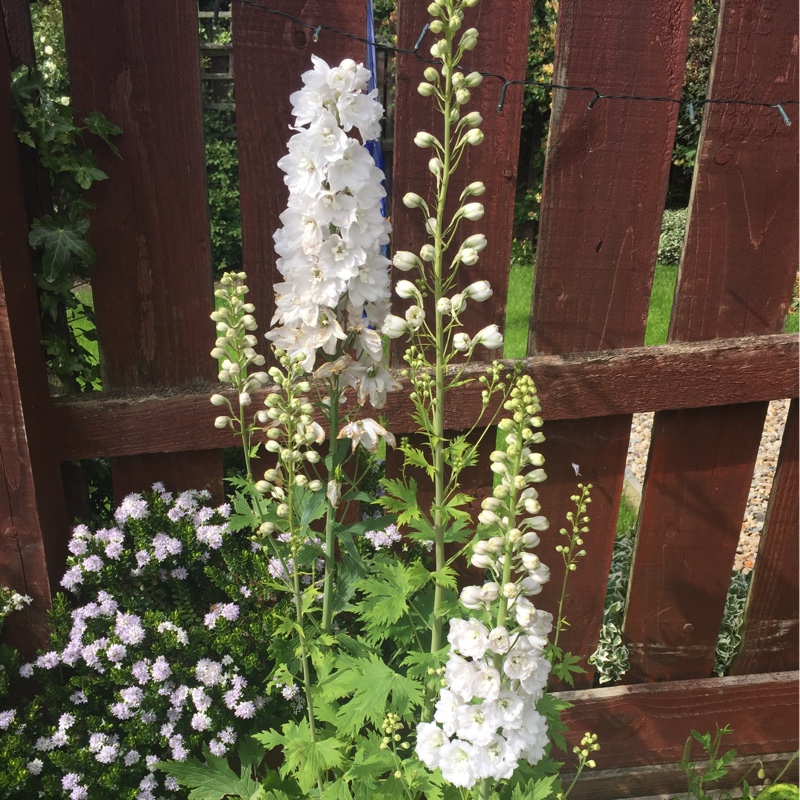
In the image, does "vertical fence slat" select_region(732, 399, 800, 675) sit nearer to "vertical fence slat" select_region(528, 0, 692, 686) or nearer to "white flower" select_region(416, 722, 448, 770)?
"vertical fence slat" select_region(528, 0, 692, 686)

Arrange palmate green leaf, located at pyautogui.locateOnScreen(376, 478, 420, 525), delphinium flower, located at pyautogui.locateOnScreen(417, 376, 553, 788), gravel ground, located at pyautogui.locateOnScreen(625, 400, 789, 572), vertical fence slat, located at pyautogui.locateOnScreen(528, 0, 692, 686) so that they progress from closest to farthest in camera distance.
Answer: delphinium flower, located at pyautogui.locateOnScreen(417, 376, 553, 788)
palmate green leaf, located at pyautogui.locateOnScreen(376, 478, 420, 525)
vertical fence slat, located at pyautogui.locateOnScreen(528, 0, 692, 686)
gravel ground, located at pyautogui.locateOnScreen(625, 400, 789, 572)

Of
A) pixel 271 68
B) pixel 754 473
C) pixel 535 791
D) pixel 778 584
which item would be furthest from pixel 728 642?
pixel 271 68

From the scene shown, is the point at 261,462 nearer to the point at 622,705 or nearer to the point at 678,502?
the point at 678,502

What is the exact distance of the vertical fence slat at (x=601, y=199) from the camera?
6.23 ft

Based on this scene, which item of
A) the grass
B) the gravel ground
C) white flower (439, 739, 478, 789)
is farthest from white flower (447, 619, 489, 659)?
the grass

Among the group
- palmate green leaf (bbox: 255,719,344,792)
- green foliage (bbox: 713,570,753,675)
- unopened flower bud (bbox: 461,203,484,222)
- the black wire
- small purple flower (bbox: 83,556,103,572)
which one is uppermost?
the black wire

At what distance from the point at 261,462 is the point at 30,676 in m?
0.87

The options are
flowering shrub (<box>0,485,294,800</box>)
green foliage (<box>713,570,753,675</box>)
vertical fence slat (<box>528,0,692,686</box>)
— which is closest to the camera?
vertical fence slat (<box>528,0,692,686</box>)

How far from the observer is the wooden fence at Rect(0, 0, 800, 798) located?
1814mm

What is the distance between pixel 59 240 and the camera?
1.84 metres

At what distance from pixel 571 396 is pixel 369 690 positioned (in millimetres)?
1006

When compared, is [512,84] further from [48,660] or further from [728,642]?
[728,642]

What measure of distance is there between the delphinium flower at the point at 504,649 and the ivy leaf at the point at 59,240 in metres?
1.20

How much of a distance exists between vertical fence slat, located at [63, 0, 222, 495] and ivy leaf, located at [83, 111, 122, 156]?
0.03 metres
